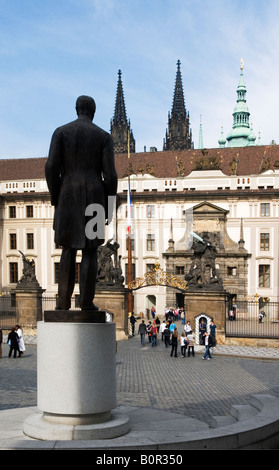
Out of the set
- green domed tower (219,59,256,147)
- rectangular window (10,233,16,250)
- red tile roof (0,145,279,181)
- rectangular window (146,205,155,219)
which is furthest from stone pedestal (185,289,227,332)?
green domed tower (219,59,256,147)

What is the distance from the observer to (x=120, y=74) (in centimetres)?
9262

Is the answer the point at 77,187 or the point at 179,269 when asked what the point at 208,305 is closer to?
the point at 77,187

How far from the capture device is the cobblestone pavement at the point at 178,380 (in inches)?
463

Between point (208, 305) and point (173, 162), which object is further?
point (173, 162)

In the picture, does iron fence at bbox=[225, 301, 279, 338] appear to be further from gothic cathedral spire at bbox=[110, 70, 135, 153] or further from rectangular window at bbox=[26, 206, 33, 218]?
gothic cathedral spire at bbox=[110, 70, 135, 153]

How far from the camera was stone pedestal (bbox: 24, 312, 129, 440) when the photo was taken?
6.70 m

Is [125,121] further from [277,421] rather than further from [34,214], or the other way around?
[277,421]

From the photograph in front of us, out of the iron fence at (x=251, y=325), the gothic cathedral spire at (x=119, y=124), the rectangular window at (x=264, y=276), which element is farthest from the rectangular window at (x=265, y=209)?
the gothic cathedral spire at (x=119, y=124)

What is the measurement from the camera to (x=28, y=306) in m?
28.0

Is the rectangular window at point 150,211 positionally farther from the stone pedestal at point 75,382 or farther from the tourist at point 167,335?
the stone pedestal at point 75,382

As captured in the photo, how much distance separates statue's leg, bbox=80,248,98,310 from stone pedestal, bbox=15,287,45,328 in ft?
69.1

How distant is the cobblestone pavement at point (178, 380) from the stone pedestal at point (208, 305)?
80.1 inches

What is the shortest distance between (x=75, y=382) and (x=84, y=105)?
151 inches

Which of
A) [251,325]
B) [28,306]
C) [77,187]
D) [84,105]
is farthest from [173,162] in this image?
[77,187]
